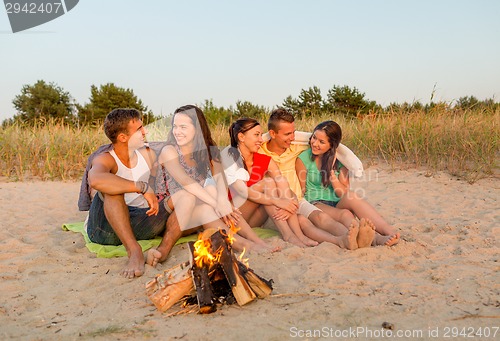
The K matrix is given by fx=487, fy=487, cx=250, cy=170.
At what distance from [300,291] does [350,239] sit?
880 mm

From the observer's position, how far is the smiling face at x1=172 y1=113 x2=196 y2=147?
3887mm

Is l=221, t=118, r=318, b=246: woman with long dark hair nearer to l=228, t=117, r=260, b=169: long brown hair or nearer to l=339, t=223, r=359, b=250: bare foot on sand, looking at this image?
l=228, t=117, r=260, b=169: long brown hair

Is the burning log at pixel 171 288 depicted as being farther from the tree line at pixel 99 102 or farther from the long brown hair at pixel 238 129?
the tree line at pixel 99 102

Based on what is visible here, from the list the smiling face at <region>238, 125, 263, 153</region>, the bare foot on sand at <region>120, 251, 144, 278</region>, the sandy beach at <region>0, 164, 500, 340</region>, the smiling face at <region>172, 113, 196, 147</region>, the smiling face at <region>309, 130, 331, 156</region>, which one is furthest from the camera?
the smiling face at <region>309, 130, 331, 156</region>

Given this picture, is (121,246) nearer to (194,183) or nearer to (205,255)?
(194,183)

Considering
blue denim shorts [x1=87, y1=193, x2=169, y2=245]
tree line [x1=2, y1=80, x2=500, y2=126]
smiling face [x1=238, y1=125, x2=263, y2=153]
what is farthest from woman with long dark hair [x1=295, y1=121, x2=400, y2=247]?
tree line [x1=2, y1=80, x2=500, y2=126]

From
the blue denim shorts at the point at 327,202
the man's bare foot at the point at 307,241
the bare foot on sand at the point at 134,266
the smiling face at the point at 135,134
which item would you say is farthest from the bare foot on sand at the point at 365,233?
the smiling face at the point at 135,134

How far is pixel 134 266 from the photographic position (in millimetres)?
3383

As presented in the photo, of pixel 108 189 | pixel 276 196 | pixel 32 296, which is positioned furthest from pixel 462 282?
pixel 32 296

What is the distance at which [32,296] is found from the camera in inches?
120

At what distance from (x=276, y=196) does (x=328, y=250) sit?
0.69 meters

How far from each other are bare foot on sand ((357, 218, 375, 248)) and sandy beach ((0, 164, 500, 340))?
56 mm

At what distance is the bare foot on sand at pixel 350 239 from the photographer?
360 centimetres

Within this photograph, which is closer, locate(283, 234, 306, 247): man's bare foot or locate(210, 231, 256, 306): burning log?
locate(210, 231, 256, 306): burning log
